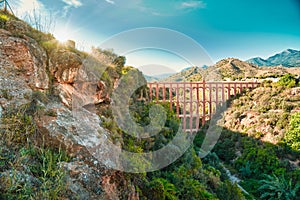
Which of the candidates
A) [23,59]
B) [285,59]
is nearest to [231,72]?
[285,59]

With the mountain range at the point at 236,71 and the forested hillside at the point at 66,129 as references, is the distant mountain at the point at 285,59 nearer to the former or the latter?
the mountain range at the point at 236,71

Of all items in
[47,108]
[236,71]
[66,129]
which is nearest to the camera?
[66,129]

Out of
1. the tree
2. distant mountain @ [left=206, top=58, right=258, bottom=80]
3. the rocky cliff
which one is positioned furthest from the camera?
distant mountain @ [left=206, top=58, right=258, bottom=80]

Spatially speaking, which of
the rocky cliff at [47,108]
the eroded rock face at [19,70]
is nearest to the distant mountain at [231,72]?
the rocky cliff at [47,108]

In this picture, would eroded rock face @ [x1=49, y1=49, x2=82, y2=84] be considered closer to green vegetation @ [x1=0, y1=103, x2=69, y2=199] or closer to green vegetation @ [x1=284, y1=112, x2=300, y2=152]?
green vegetation @ [x1=0, y1=103, x2=69, y2=199]

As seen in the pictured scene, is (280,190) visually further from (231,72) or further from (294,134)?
(231,72)

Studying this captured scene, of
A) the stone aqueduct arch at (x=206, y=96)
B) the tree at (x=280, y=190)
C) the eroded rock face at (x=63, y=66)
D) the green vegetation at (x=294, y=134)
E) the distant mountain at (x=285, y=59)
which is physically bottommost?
the tree at (x=280, y=190)

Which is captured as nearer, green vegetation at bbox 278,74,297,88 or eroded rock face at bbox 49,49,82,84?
eroded rock face at bbox 49,49,82,84

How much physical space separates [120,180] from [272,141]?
17857 millimetres

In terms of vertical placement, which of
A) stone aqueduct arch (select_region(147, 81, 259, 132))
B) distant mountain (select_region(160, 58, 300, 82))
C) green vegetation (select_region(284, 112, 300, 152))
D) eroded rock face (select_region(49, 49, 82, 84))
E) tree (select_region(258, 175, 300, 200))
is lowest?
tree (select_region(258, 175, 300, 200))

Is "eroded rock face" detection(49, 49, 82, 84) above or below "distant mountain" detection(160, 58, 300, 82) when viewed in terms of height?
below

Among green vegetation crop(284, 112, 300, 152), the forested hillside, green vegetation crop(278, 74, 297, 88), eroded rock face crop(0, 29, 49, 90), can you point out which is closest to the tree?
green vegetation crop(284, 112, 300, 152)

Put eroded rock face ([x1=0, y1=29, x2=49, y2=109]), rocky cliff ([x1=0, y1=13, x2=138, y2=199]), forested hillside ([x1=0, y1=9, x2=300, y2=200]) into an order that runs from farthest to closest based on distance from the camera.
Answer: eroded rock face ([x1=0, y1=29, x2=49, y2=109]) < rocky cliff ([x1=0, y1=13, x2=138, y2=199]) < forested hillside ([x1=0, y1=9, x2=300, y2=200])

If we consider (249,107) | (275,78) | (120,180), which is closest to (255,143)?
(249,107)
